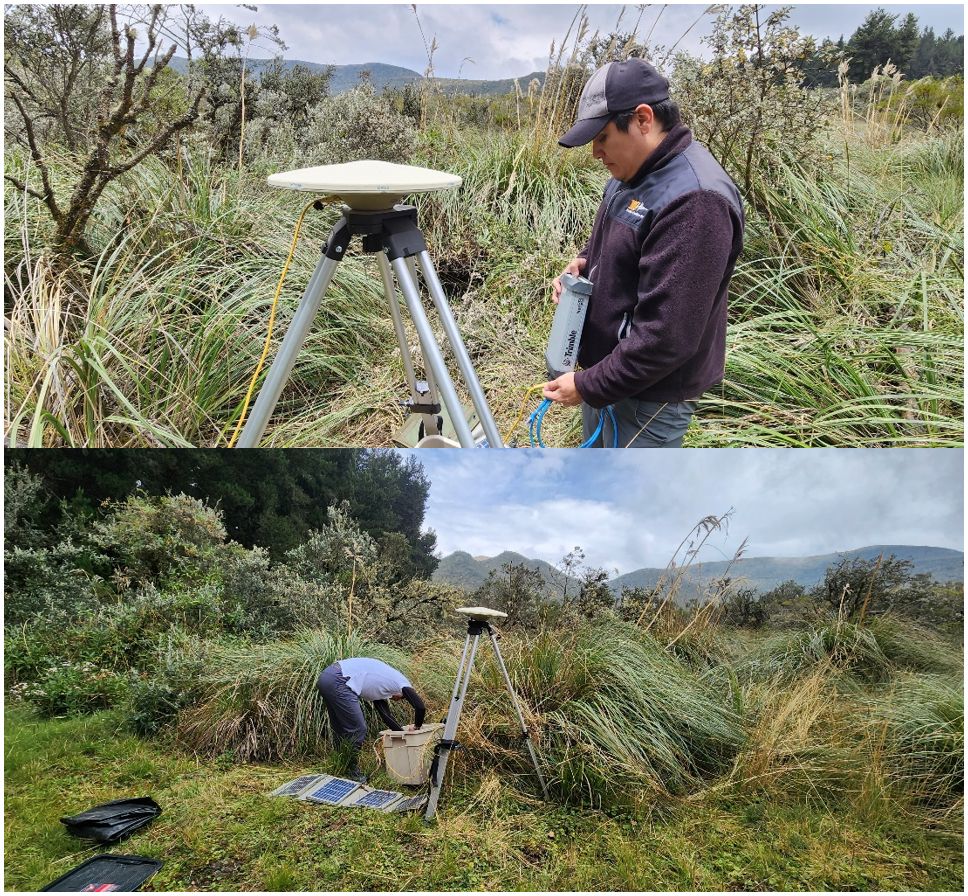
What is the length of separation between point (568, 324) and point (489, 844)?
1.53m

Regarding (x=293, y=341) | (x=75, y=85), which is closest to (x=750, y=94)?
(x=293, y=341)

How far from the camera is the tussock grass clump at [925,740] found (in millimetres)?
2223

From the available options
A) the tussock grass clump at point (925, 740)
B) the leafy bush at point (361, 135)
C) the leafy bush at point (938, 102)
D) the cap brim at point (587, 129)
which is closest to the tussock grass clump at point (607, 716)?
the tussock grass clump at point (925, 740)

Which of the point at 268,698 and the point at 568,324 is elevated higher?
the point at 568,324

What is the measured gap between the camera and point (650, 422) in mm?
2098

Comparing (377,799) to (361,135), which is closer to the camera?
(377,799)

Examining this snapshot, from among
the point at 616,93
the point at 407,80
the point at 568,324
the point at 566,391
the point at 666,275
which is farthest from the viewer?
the point at 407,80

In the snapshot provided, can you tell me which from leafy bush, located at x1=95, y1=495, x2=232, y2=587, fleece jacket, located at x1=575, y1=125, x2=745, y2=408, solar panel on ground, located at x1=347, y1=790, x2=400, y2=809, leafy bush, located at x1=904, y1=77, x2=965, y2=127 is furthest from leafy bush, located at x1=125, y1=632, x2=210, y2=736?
leafy bush, located at x1=904, y1=77, x2=965, y2=127

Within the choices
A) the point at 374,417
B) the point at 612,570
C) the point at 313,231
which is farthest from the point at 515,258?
the point at 612,570

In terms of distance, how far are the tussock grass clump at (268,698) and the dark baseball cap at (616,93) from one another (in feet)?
6.49

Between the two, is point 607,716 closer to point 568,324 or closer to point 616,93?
point 568,324

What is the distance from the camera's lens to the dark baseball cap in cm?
174

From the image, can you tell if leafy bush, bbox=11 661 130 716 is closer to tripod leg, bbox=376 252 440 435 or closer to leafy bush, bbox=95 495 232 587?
leafy bush, bbox=95 495 232 587

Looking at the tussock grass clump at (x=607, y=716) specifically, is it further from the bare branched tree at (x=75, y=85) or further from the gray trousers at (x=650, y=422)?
the bare branched tree at (x=75, y=85)
